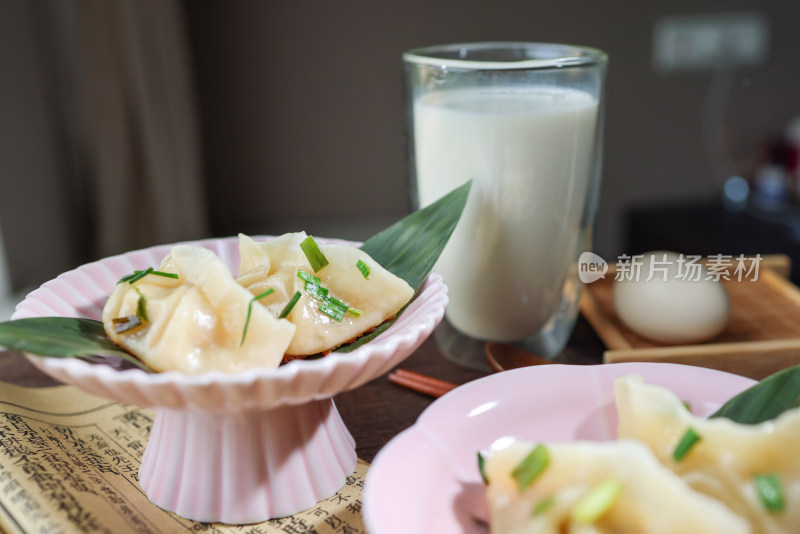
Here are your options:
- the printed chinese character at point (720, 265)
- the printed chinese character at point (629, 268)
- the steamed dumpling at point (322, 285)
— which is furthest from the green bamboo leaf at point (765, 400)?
the printed chinese character at point (720, 265)

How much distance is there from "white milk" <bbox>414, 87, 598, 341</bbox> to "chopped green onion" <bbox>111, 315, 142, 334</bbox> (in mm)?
424

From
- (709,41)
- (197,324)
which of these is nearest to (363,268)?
(197,324)

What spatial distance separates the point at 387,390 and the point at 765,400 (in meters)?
0.41

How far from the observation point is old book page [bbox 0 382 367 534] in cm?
55

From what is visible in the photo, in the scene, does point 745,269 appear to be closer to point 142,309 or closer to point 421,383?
point 421,383

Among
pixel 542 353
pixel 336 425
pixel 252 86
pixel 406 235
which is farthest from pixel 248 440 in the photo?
pixel 252 86

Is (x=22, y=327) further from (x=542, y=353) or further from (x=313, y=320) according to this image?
(x=542, y=353)

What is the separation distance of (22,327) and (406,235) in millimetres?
404

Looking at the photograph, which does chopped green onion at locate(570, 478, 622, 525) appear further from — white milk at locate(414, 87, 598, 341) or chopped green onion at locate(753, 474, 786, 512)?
white milk at locate(414, 87, 598, 341)

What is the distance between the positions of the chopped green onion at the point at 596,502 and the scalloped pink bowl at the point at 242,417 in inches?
6.7

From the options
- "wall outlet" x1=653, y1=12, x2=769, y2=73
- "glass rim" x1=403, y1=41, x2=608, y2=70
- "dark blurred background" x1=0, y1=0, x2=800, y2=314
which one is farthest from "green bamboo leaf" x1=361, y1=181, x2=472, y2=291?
"wall outlet" x1=653, y1=12, x2=769, y2=73

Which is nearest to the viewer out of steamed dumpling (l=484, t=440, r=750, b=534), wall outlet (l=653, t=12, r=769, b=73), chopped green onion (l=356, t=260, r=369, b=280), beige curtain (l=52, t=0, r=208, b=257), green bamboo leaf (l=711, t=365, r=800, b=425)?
steamed dumpling (l=484, t=440, r=750, b=534)

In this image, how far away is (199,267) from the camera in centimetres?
61

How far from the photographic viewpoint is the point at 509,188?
85cm
